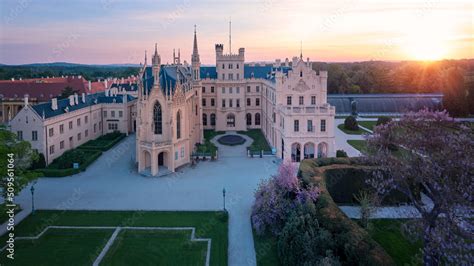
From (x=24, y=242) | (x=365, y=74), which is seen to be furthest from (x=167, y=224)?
(x=365, y=74)

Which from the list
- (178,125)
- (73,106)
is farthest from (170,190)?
(73,106)

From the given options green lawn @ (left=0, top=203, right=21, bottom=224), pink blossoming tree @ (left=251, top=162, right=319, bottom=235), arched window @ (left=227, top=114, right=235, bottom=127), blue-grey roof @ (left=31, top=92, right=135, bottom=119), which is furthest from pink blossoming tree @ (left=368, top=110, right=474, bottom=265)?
arched window @ (left=227, top=114, right=235, bottom=127)

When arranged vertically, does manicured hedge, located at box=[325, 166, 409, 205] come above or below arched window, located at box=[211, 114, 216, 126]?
below

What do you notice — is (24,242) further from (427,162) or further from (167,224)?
(427,162)

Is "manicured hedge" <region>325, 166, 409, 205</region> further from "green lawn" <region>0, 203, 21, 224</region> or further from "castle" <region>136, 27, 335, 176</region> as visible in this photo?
"green lawn" <region>0, 203, 21, 224</region>

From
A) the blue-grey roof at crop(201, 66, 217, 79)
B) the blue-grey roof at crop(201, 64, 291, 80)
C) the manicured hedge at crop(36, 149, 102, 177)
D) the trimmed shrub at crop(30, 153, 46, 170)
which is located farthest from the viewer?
the blue-grey roof at crop(201, 66, 217, 79)

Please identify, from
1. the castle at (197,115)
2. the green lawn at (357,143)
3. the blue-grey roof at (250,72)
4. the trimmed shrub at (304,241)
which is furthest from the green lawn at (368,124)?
the trimmed shrub at (304,241)

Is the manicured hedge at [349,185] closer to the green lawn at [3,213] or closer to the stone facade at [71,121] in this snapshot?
the green lawn at [3,213]
